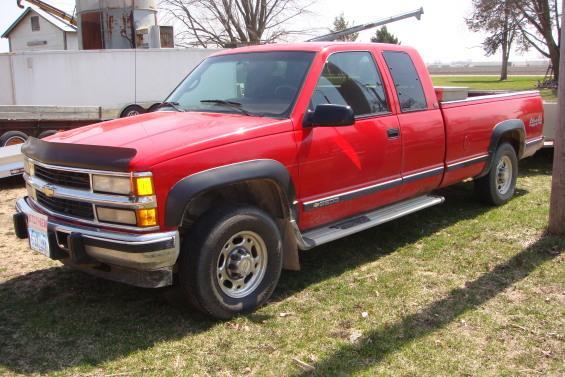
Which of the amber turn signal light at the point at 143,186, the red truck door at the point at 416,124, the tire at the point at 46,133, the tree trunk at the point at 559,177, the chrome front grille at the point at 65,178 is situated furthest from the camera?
the tire at the point at 46,133

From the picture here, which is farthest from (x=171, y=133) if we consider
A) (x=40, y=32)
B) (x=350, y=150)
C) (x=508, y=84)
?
(x=40, y=32)

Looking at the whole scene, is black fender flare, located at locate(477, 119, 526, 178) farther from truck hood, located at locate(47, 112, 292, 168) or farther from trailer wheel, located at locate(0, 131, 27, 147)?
trailer wheel, located at locate(0, 131, 27, 147)

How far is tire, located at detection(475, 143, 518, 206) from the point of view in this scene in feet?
21.7

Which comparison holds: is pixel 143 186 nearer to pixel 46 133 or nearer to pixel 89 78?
pixel 46 133

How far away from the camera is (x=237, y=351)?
3533 mm

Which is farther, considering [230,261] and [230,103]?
[230,103]

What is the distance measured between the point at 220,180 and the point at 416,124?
234cm

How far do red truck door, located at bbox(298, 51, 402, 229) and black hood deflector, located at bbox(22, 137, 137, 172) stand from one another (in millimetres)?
1343

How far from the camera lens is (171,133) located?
380 centimetres

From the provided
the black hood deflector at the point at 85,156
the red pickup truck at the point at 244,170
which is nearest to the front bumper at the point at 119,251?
the red pickup truck at the point at 244,170

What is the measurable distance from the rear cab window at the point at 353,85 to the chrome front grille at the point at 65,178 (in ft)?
5.80

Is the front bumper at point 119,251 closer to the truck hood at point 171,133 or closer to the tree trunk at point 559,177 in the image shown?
the truck hood at point 171,133

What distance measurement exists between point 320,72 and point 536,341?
8.15 feet

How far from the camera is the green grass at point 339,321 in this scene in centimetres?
337
